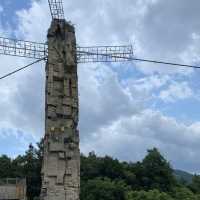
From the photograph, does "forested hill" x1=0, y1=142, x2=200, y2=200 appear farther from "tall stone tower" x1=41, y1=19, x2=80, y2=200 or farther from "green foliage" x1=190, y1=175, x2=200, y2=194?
"tall stone tower" x1=41, y1=19, x2=80, y2=200

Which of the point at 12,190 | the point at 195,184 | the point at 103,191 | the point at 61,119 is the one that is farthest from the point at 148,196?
the point at 61,119

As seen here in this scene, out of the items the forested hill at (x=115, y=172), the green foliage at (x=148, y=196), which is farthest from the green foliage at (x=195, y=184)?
the green foliage at (x=148, y=196)

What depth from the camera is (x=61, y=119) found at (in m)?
22.2

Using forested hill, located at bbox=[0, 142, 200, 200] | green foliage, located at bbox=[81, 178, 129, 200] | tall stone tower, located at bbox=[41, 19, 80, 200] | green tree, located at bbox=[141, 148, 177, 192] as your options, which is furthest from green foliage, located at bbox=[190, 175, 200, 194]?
tall stone tower, located at bbox=[41, 19, 80, 200]

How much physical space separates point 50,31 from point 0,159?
53664 mm

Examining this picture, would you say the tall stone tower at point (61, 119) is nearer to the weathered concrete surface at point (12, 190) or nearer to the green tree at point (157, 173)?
the weathered concrete surface at point (12, 190)

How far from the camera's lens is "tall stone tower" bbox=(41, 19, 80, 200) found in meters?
21.3

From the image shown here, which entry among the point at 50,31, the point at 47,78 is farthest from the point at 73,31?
Answer: the point at 47,78

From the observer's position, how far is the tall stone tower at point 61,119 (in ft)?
69.9

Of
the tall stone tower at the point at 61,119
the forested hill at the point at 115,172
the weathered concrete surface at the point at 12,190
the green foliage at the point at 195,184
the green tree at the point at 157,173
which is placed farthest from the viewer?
the green foliage at the point at 195,184

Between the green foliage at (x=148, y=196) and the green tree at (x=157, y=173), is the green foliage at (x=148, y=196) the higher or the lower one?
the lower one

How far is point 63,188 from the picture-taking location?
21.3 metres

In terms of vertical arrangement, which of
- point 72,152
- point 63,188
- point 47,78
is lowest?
point 63,188

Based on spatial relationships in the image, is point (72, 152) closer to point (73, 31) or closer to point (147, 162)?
point (73, 31)
